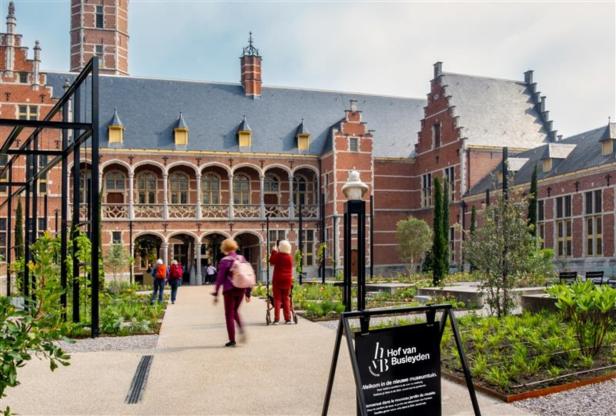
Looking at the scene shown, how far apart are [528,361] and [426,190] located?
98.0 feet

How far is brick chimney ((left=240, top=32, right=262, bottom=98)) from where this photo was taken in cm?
3841

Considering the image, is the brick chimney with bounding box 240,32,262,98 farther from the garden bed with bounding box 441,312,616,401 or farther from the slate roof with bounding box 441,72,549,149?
the garden bed with bounding box 441,312,616,401

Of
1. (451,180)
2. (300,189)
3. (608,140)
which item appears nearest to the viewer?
(608,140)

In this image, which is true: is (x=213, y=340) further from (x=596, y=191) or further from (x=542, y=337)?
(x=596, y=191)

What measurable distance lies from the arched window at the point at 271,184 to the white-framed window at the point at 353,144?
5.28 metres

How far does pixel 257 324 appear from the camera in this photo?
12.1m

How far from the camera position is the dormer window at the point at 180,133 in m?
34.9

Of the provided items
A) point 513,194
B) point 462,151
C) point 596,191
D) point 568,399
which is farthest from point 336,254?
point 568,399

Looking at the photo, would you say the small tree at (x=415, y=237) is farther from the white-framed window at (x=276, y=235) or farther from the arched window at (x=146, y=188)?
the arched window at (x=146, y=188)

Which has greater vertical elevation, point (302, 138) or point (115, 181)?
point (302, 138)

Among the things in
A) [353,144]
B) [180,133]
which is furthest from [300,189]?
[180,133]

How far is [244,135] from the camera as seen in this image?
35938 mm

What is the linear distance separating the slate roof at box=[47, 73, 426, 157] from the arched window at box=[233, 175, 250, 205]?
2.48 meters

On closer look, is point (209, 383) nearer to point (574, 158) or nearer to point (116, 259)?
point (116, 259)
